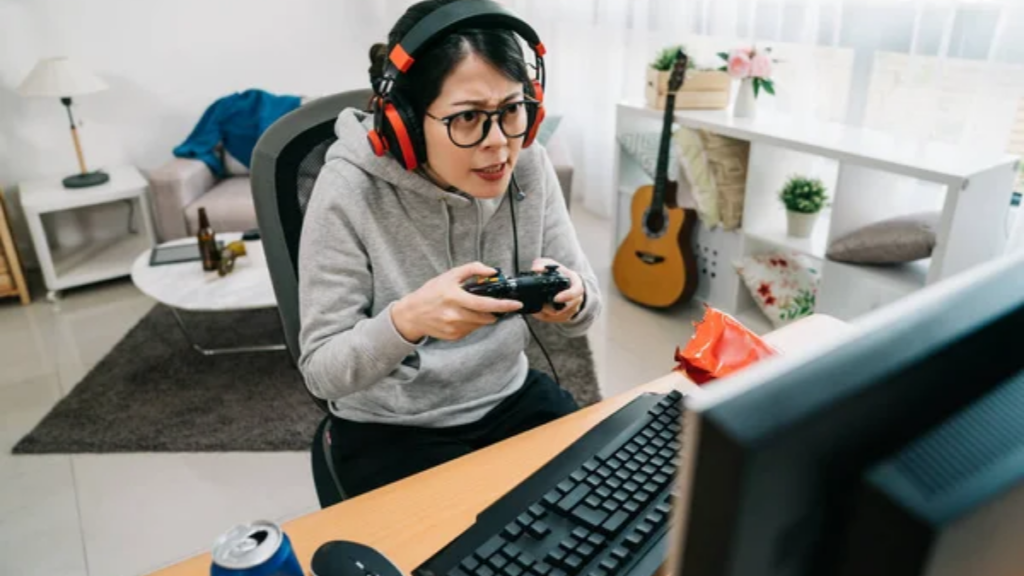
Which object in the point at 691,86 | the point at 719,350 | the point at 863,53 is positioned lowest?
the point at 719,350

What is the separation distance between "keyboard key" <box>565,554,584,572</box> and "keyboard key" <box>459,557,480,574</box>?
8 cm

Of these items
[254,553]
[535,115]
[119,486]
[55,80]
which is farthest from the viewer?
[55,80]

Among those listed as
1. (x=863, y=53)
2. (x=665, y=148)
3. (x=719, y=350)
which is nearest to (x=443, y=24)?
(x=719, y=350)

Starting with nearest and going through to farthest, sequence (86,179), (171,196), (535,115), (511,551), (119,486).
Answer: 1. (511,551)
2. (535,115)
3. (119,486)
4. (171,196)
5. (86,179)

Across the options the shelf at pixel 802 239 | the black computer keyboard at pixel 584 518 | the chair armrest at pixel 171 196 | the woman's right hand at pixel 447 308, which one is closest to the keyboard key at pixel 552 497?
the black computer keyboard at pixel 584 518

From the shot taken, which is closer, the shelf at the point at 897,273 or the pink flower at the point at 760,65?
the shelf at the point at 897,273

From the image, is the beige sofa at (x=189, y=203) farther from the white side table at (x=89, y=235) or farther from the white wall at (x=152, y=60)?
the white wall at (x=152, y=60)

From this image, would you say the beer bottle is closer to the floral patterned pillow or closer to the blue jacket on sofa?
the blue jacket on sofa

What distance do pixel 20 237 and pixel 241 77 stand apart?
4.18 feet

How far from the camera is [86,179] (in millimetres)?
3088

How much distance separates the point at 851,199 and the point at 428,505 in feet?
5.94

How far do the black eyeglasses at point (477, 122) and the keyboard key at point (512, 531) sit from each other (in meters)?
0.52

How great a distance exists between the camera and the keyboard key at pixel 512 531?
2.27 feet

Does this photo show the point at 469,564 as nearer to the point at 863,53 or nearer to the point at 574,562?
the point at 574,562
